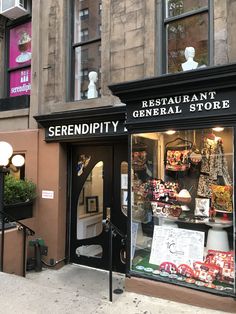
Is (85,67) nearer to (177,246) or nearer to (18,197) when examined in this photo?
(18,197)

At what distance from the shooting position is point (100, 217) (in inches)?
259

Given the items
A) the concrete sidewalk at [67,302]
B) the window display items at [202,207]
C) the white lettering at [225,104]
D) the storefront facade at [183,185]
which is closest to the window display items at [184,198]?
the storefront facade at [183,185]

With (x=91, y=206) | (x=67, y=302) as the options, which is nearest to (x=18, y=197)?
(x=91, y=206)

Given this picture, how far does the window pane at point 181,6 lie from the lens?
5.37m

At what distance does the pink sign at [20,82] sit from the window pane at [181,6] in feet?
11.9

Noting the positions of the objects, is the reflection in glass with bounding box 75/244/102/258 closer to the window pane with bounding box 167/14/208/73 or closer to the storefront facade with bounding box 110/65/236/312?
the storefront facade with bounding box 110/65/236/312

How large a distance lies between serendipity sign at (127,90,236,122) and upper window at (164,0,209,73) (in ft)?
3.24

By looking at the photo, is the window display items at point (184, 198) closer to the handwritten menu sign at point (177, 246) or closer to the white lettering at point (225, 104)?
the handwritten menu sign at point (177, 246)

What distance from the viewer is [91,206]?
22.1 ft

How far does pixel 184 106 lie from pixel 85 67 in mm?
3063

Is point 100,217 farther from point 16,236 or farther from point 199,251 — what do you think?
point 199,251

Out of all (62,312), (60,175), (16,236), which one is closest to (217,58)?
(60,175)

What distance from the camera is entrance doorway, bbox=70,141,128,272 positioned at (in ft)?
20.4

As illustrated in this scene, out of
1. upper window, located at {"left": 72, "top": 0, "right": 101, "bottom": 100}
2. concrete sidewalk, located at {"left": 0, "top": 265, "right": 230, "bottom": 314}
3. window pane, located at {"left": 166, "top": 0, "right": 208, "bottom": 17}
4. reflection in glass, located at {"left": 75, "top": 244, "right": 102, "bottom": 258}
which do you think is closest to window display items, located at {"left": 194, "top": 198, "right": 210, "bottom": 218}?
concrete sidewalk, located at {"left": 0, "top": 265, "right": 230, "bottom": 314}
